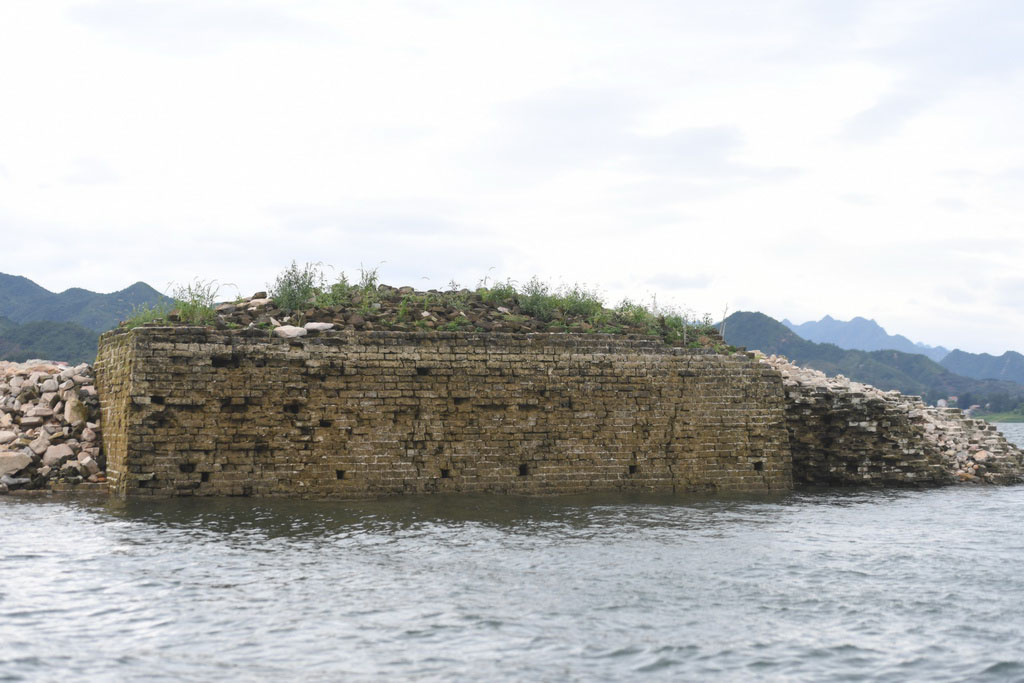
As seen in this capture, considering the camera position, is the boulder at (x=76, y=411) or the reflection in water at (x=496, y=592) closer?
the reflection in water at (x=496, y=592)

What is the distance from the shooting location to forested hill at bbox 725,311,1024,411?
94938mm

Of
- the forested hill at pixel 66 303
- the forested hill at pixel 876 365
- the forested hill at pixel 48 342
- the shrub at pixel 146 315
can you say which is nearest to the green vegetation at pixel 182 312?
the shrub at pixel 146 315

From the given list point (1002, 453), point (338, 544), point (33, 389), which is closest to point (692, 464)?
point (338, 544)

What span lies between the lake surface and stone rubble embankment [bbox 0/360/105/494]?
3.91 ft

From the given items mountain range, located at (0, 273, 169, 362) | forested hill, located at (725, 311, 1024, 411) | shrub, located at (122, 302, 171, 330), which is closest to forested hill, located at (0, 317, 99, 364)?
mountain range, located at (0, 273, 169, 362)

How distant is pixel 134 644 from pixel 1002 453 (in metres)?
19.7

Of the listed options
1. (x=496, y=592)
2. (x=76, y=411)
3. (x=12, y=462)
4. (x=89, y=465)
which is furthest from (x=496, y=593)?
(x=76, y=411)

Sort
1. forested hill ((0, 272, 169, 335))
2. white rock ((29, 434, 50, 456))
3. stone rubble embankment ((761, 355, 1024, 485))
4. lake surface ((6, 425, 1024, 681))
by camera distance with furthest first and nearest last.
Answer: forested hill ((0, 272, 169, 335)), stone rubble embankment ((761, 355, 1024, 485)), white rock ((29, 434, 50, 456)), lake surface ((6, 425, 1024, 681))

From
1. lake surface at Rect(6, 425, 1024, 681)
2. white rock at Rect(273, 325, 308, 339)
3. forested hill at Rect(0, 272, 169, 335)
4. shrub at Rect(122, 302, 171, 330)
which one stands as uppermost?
forested hill at Rect(0, 272, 169, 335)

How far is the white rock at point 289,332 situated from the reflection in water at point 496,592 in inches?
103

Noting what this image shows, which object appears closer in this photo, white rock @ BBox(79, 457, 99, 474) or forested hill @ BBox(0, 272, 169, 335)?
white rock @ BBox(79, 457, 99, 474)

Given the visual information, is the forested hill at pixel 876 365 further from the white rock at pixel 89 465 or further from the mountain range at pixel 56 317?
the white rock at pixel 89 465

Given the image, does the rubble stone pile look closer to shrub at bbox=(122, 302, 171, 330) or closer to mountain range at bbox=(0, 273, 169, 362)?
shrub at bbox=(122, 302, 171, 330)

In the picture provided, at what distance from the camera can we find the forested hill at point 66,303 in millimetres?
54062
